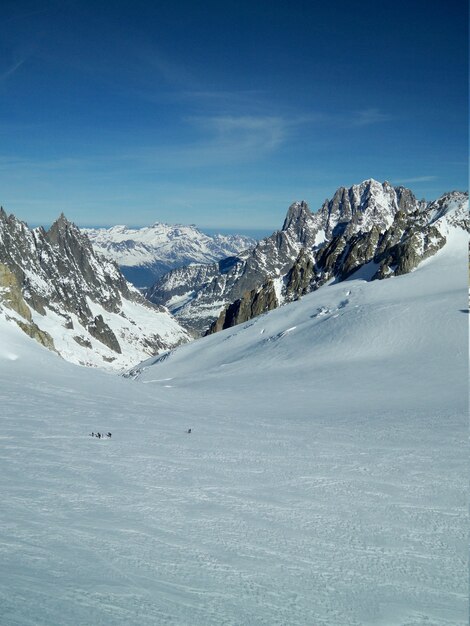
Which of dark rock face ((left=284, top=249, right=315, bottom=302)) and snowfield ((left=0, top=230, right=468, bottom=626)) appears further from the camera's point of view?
dark rock face ((left=284, top=249, right=315, bottom=302))

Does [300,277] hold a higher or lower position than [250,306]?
higher

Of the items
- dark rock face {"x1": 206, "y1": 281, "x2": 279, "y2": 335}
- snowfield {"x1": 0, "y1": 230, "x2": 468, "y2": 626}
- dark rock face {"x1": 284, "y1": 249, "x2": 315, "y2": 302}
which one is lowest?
snowfield {"x1": 0, "y1": 230, "x2": 468, "y2": 626}

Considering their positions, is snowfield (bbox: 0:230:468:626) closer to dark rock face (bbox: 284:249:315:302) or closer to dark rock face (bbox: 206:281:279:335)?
dark rock face (bbox: 206:281:279:335)

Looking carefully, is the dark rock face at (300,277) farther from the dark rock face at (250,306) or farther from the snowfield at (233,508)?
the snowfield at (233,508)

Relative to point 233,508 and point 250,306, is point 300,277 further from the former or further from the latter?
point 233,508

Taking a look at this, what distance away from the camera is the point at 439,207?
105 metres

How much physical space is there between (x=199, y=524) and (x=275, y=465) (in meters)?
4.55

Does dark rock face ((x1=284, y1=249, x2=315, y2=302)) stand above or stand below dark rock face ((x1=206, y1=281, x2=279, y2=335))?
above

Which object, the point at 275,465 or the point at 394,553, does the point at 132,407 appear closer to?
the point at 275,465

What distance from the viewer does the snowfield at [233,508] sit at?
6.87 metres

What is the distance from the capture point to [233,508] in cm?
1027

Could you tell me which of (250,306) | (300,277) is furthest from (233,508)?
(300,277)

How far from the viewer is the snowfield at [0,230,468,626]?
6.87m

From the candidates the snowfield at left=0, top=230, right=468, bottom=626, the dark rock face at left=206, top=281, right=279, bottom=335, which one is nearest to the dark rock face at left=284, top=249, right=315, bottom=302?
the dark rock face at left=206, top=281, right=279, bottom=335
